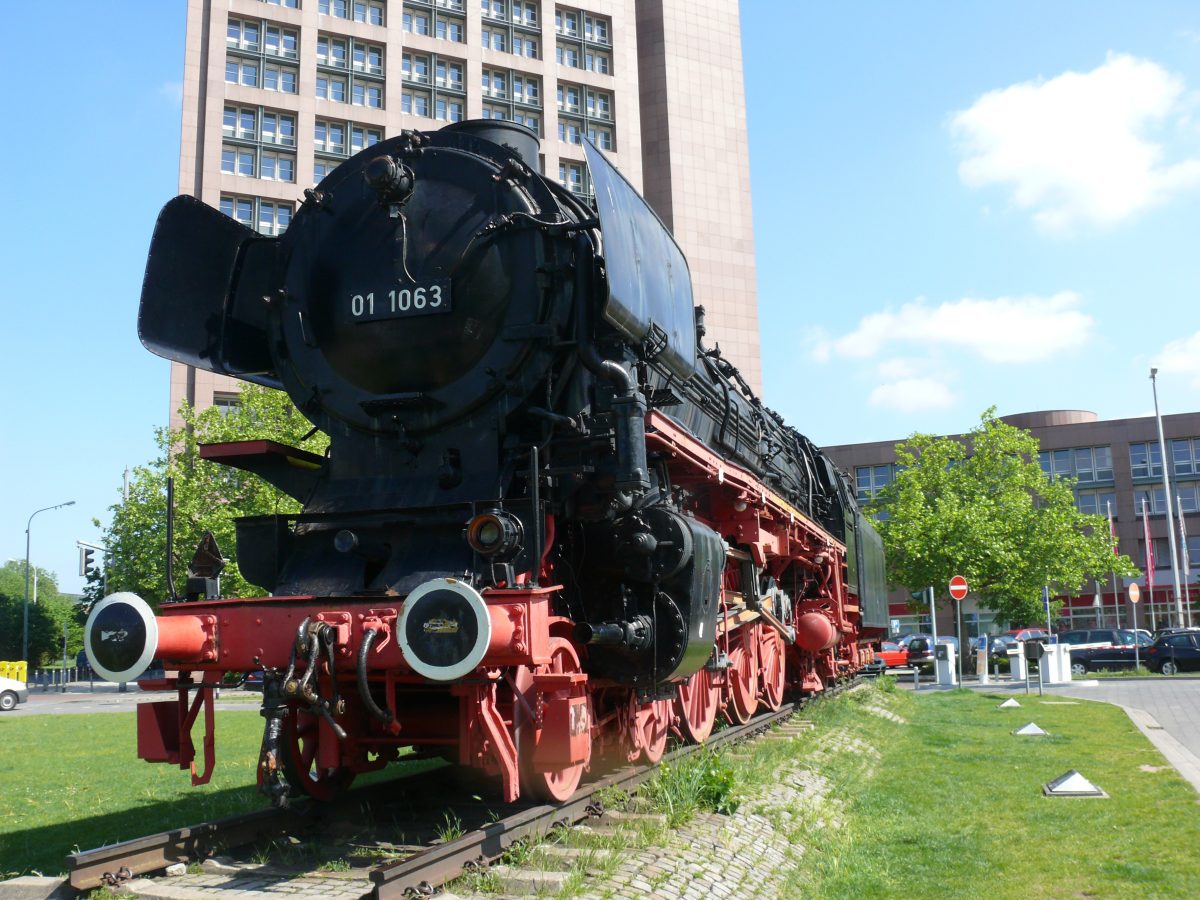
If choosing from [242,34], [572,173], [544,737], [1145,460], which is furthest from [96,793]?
[1145,460]

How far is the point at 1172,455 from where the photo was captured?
183 ft

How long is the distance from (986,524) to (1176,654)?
6.22m

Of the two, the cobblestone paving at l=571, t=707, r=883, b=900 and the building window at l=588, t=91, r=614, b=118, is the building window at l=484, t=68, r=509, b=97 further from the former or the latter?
the cobblestone paving at l=571, t=707, r=883, b=900

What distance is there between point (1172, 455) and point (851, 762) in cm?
5508

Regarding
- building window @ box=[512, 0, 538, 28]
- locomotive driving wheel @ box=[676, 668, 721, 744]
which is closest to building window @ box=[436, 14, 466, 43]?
building window @ box=[512, 0, 538, 28]

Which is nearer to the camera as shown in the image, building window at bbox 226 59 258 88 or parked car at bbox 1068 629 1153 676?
parked car at bbox 1068 629 1153 676

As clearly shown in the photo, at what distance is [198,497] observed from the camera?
2758 centimetres

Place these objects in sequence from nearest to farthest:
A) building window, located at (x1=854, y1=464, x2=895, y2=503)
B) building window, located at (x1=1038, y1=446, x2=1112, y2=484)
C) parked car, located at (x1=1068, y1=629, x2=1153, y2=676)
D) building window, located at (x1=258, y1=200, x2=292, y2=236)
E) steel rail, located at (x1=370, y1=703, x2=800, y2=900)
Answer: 1. steel rail, located at (x1=370, y1=703, x2=800, y2=900)
2. parked car, located at (x1=1068, y1=629, x2=1153, y2=676)
3. building window, located at (x1=258, y1=200, x2=292, y2=236)
4. building window, located at (x1=1038, y1=446, x2=1112, y2=484)
5. building window, located at (x1=854, y1=464, x2=895, y2=503)

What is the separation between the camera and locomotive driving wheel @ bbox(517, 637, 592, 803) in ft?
17.6

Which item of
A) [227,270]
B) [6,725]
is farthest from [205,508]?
[227,270]

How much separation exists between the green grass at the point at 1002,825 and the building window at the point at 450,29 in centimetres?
4666

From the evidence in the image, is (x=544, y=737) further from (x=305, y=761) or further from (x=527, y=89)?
(x=527, y=89)

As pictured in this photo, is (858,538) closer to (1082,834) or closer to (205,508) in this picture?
(1082,834)

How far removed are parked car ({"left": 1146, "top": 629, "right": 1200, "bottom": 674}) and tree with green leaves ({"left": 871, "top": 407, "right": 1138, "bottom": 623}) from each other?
15.1ft
